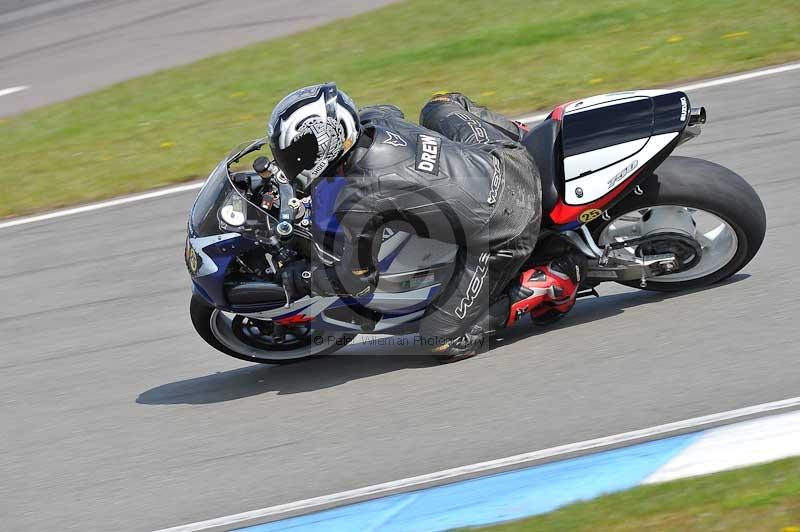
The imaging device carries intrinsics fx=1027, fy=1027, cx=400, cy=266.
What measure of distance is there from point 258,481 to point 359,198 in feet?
4.49

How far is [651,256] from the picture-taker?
17.2 feet

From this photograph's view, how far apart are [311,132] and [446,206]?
0.74 meters

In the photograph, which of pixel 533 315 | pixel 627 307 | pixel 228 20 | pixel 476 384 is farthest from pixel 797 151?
pixel 228 20

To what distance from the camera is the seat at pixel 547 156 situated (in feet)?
16.5

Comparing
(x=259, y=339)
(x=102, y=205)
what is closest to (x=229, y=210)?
(x=259, y=339)

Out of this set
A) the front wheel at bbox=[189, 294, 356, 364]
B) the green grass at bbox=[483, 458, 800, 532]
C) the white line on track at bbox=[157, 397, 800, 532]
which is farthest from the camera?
the front wheel at bbox=[189, 294, 356, 364]

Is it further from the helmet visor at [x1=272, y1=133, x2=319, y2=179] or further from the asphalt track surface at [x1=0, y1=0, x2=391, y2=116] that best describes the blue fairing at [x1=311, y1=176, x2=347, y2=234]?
the asphalt track surface at [x1=0, y1=0, x2=391, y2=116]

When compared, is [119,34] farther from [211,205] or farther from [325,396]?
[325,396]

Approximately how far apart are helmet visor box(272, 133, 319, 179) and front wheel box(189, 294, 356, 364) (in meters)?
1.00

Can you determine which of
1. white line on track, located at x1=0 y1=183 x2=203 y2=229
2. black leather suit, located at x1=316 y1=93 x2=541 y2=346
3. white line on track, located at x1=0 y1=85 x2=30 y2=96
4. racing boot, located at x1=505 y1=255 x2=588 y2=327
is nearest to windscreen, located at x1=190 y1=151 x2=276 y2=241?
black leather suit, located at x1=316 y1=93 x2=541 y2=346

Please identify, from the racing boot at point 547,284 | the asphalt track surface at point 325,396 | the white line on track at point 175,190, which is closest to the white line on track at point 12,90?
the white line on track at point 175,190

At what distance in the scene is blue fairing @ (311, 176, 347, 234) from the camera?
4754mm

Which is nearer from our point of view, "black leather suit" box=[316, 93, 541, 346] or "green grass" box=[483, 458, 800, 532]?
"green grass" box=[483, 458, 800, 532]

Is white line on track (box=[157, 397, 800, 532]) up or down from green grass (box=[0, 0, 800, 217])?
down
